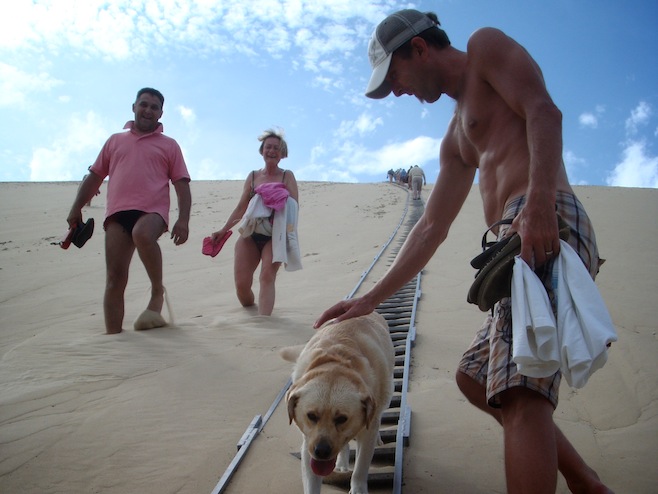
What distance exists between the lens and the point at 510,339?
6.61 feet

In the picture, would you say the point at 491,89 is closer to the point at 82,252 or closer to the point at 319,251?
the point at 319,251

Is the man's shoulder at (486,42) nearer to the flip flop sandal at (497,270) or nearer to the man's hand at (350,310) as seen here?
the flip flop sandal at (497,270)

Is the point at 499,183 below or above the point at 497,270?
above

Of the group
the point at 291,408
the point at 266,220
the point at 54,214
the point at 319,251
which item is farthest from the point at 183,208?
the point at 54,214

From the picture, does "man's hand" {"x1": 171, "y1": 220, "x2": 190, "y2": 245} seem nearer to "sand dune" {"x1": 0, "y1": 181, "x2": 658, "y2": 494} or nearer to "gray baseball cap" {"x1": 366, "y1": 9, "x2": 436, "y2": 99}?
"sand dune" {"x1": 0, "y1": 181, "x2": 658, "y2": 494}

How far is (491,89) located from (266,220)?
4.43 meters

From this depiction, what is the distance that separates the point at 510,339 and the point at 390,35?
1.74 m

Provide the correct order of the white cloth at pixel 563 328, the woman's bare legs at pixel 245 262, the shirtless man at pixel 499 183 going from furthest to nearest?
the woman's bare legs at pixel 245 262, the shirtless man at pixel 499 183, the white cloth at pixel 563 328

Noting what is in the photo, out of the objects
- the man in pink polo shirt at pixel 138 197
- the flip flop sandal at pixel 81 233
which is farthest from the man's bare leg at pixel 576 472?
the flip flop sandal at pixel 81 233

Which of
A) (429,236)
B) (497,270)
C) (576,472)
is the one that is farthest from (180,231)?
(576,472)

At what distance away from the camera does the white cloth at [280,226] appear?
6.45 metres

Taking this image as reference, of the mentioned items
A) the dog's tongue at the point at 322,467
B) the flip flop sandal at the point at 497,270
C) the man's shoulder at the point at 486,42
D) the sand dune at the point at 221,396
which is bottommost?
the sand dune at the point at 221,396

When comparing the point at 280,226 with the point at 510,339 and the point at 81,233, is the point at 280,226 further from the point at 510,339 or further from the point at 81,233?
the point at 510,339

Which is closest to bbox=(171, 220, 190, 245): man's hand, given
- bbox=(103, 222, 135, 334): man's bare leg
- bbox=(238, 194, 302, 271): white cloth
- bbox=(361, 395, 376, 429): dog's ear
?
bbox=(103, 222, 135, 334): man's bare leg
